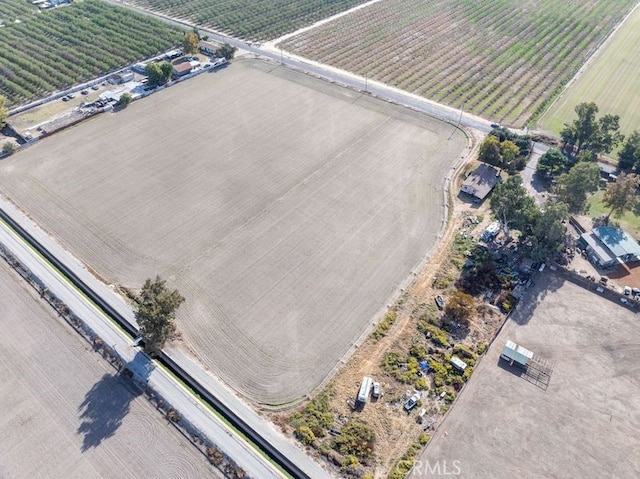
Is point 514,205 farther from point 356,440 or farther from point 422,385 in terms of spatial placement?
point 356,440

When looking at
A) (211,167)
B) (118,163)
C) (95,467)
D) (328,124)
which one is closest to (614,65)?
(328,124)

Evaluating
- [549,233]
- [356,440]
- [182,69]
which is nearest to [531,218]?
[549,233]

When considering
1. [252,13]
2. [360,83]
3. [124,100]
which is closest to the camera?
[124,100]

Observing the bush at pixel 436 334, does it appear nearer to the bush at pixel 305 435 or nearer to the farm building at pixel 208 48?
the bush at pixel 305 435

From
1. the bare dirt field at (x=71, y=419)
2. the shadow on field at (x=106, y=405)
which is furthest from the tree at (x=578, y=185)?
the shadow on field at (x=106, y=405)

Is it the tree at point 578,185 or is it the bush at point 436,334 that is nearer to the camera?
the bush at point 436,334

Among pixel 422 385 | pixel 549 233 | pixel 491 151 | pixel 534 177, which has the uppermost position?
pixel 491 151
